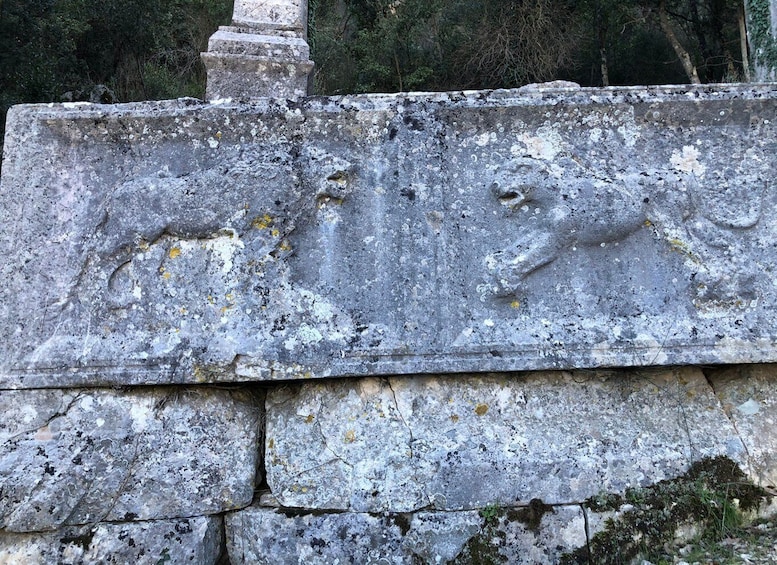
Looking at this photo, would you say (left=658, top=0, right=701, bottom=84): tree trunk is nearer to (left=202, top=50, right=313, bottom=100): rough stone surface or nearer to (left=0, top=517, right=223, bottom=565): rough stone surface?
(left=202, top=50, right=313, bottom=100): rough stone surface

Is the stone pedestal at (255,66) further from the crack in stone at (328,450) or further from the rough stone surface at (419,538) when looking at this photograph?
the rough stone surface at (419,538)

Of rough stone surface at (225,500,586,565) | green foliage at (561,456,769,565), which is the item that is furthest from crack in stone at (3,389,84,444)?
green foliage at (561,456,769,565)

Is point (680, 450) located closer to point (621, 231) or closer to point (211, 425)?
point (621, 231)

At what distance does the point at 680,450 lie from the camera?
2.49 metres

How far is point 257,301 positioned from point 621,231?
5.22 feet

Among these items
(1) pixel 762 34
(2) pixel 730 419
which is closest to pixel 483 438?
(2) pixel 730 419

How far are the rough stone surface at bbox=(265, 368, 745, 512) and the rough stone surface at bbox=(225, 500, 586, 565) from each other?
0.05 metres

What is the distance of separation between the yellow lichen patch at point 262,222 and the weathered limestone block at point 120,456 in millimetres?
740

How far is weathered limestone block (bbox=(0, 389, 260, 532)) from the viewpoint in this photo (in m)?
2.38

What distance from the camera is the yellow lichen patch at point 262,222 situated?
2.59 metres

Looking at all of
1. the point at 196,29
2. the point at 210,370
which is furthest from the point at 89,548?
the point at 196,29

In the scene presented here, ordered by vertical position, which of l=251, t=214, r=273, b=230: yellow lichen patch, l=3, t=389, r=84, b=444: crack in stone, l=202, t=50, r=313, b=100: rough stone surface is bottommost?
l=3, t=389, r=84, b=444: crack in stone

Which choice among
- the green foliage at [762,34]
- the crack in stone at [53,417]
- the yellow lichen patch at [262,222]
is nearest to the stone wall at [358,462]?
the crack in stone at [53,417]

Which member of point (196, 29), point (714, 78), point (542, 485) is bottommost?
point (542, 485)
